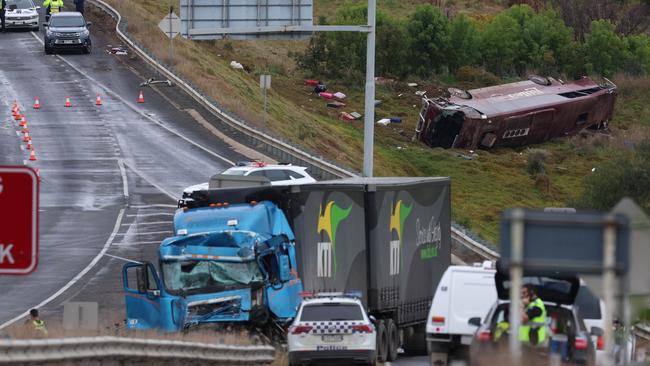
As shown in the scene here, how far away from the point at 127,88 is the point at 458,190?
1445cm

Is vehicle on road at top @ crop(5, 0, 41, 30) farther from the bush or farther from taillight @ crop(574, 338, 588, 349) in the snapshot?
taillight @ crop(574, 338, 588, 349)

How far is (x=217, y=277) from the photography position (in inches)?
906

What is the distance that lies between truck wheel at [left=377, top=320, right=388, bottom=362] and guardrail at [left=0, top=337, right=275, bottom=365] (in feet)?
11.5

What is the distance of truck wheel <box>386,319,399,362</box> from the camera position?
25.1 m

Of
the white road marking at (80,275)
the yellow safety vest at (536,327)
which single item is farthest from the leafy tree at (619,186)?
the yellow safety vest at (536,327)

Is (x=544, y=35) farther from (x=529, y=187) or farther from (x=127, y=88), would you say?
(x=127, y=88)

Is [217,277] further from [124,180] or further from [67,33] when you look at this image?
[67,33]

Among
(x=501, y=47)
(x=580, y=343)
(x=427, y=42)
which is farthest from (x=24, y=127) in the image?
(x=501, y=47)

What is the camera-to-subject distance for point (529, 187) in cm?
6391

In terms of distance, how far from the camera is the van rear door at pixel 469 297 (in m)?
21.0

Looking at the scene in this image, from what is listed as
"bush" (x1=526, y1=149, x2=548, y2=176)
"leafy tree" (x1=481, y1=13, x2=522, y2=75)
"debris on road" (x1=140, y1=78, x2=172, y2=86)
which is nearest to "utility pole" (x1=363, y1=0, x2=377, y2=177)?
"debris on road" (x1=140, y1=78, x2=172, y2=86)

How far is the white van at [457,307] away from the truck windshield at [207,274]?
327 centimetres

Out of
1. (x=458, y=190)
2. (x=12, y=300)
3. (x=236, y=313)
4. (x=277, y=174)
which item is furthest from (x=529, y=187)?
(x=236, y=313)

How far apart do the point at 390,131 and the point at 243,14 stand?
3823 centimetres
